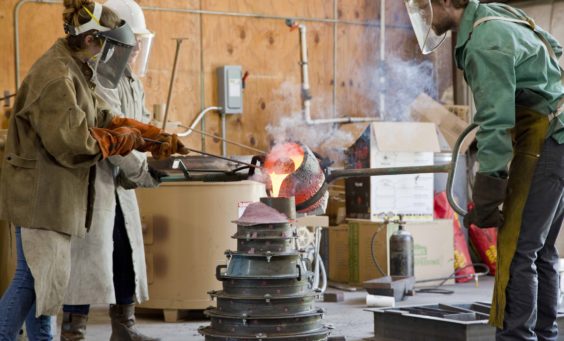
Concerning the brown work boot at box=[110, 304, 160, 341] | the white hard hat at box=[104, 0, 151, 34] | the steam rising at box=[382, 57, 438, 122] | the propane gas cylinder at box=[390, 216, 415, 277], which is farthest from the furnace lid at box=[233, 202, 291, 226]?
the steam rising at box=[382, 57, 438, 122]

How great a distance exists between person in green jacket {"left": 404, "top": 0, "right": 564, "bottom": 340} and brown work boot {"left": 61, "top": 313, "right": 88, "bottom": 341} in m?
1.74

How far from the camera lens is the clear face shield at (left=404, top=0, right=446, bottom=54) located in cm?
334

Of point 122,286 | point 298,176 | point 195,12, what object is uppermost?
point 195,12

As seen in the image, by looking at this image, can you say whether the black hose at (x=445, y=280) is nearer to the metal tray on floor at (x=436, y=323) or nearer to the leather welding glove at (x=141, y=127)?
the metal tray on floor at (x=436, y=323)

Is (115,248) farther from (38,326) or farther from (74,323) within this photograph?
(38,326)

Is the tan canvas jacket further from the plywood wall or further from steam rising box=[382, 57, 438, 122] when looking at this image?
steam rising box=[382, 57, 438, 122]

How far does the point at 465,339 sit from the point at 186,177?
1.42m

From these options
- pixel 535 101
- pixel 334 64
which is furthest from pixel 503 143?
pixel 334 64

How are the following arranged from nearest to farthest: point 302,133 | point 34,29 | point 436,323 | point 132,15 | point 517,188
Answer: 1. point 517,188
2. point 436,323
3. point 132,15
4. point 34,29
5. point 302,133

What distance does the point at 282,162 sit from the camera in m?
3.73

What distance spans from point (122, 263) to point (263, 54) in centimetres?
345

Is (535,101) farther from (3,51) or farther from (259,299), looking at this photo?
(3,51)

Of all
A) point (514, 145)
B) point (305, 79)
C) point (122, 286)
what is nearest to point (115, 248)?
point (122, 286)

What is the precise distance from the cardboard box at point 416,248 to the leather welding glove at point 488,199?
336cm
